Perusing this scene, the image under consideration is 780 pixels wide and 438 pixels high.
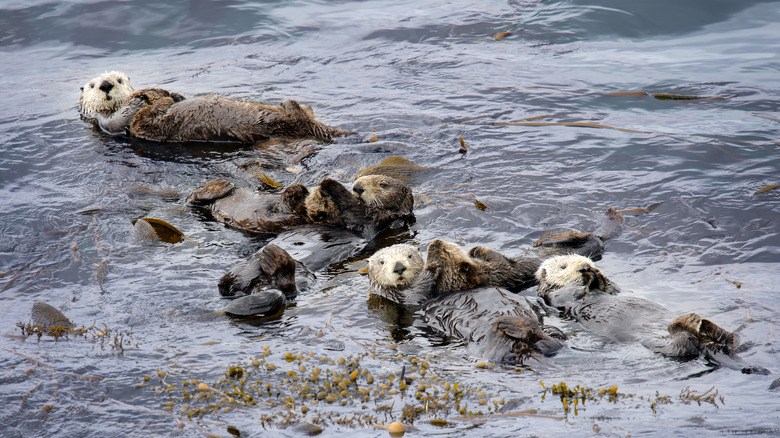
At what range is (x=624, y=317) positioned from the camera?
12.8 ft

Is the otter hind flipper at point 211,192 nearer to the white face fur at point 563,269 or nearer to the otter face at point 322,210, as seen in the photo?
the otter face at point 322,210

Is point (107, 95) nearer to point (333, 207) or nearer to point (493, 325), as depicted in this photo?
point (333, 207)

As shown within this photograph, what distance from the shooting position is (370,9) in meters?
12.6

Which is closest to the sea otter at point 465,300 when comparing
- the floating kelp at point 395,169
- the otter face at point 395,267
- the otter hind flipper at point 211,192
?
the otter face at point 395,267

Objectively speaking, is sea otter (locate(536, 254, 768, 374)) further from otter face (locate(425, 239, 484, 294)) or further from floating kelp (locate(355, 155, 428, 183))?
floating kelp (locate(355, 155, 428, 183))

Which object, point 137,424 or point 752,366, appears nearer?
point 137,424

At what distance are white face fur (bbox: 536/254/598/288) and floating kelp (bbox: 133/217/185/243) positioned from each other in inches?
113

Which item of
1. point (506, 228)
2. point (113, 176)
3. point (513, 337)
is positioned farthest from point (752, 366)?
point (113, 176)

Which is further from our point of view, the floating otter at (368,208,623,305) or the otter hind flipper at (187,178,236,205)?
the otter hind flipper at (187,178,236,205)

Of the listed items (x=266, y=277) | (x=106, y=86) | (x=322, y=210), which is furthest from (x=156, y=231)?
(x=106, y=86)

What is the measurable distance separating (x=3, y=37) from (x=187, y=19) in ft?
10.3

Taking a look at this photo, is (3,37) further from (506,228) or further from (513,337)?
(513,337)

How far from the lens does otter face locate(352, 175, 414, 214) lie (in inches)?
220

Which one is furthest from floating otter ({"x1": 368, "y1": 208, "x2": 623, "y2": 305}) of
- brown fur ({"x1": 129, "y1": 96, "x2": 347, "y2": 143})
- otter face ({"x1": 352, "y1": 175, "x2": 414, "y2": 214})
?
brown fur ({"x1": 129, "y1": 96, "x2": 347, "y2": 143})
